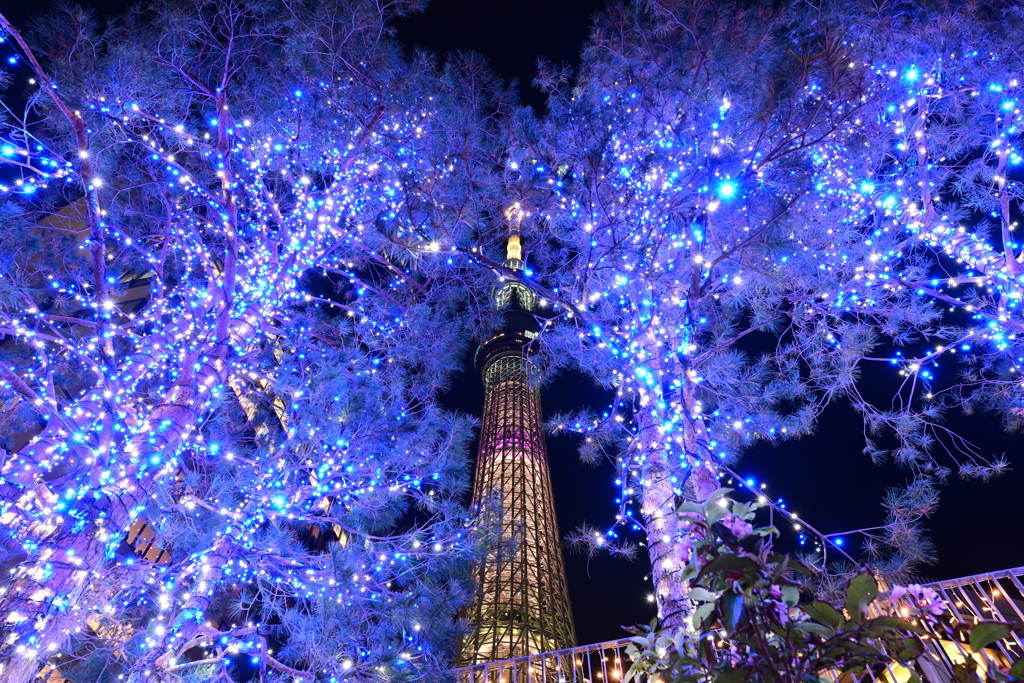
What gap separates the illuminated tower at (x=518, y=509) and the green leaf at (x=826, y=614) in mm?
13030

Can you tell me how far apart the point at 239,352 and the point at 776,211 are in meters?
4.34

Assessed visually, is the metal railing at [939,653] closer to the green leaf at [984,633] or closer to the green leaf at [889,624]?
the green leaf at [984,633]

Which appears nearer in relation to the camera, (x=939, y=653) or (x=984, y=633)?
(x=984, y=633)

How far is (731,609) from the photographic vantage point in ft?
3.06

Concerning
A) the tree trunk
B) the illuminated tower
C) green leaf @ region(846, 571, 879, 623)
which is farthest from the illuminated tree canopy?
the illuminated tower

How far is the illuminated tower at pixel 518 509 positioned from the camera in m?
Result: 18.2

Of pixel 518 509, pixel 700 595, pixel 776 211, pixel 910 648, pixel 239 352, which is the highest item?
pixel 518 509

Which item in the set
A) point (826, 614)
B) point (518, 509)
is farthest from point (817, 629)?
point (518, 509)

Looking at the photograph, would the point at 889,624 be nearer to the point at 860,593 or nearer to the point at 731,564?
the point at 860,593

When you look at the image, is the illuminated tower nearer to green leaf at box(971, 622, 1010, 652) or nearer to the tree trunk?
the tree trunk

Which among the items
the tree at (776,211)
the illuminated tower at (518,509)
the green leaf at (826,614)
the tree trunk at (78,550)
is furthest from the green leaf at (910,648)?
the illuminated tower at (518,509)

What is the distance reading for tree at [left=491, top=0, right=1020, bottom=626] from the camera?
11.9ft

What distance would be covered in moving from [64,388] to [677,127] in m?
6.67

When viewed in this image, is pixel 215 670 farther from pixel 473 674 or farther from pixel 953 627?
pixel 953 627
